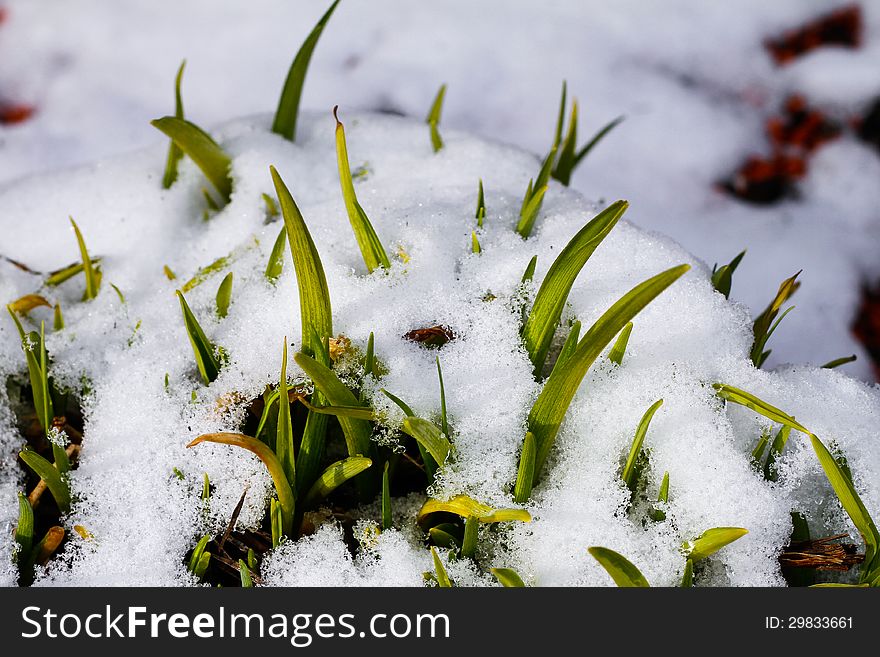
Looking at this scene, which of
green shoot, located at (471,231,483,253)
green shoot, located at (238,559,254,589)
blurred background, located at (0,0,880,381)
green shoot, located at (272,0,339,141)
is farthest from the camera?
blurred background, located at (0,0,880,381)

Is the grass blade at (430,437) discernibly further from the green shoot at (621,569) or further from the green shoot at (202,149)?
the green shoot at (202,149)

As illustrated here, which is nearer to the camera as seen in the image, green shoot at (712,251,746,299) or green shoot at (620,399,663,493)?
green shoot at (620,399,663,493)

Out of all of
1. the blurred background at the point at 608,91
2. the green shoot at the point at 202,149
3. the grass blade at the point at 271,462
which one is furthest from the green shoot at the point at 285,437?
the blurred background at the point at 608,91

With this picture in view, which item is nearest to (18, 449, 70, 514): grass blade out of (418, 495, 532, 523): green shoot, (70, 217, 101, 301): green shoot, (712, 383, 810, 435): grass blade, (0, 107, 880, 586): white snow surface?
(0, 107, 880, 586): white snow surface

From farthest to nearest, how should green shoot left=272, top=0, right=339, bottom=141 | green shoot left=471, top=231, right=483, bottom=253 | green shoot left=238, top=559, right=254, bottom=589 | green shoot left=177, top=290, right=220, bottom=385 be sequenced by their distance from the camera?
1. green shoot left=272, top=0, right=339, bottom=141
2. green shoot left=471, top=231, right=483, bottom=253
3. green shoot left=177, top=290, right=220, bottom=385
4. green shoot left=238, top=559, right=254, bottom=589

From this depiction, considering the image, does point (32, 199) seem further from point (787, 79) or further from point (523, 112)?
point (787, 79)

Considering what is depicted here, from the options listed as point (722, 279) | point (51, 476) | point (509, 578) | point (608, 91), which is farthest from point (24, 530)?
point (608, 91)

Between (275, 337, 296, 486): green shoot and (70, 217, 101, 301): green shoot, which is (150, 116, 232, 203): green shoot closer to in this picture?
(70, 217, 101, 301): green shoot
